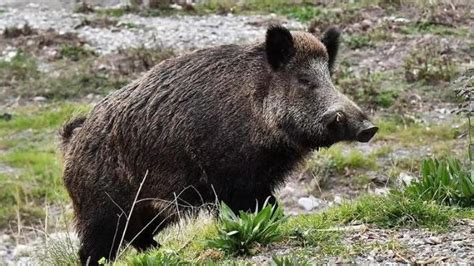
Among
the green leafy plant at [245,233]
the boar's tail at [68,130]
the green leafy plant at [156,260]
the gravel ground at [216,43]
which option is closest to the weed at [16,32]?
the gravel ground at [216,43]

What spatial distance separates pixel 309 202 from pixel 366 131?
13.5ft

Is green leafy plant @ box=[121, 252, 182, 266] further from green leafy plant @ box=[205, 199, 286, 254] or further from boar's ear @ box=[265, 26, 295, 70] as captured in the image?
boar's ear @ box=[265, 26, 295, 70]

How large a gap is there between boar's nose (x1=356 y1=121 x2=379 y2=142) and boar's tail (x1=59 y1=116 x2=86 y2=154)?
251 centimetres

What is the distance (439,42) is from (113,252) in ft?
32.2

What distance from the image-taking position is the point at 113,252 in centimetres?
686

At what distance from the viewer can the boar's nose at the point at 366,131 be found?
230 inches

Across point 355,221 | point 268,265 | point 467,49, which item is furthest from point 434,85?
point 268,265

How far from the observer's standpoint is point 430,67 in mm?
13812

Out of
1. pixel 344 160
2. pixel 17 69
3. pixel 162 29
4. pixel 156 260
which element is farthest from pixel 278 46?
pixel 162 29

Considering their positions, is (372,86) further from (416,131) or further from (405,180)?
(405,180)

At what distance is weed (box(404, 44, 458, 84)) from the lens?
13539mm

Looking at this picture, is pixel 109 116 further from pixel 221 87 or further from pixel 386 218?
pixel 386 218

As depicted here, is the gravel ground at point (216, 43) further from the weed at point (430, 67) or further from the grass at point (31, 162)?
the weed at point (430, 67)

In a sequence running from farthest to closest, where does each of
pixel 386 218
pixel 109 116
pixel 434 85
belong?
1. pixel 434 85
2. pixel 109 116
3. pixel 386 218
